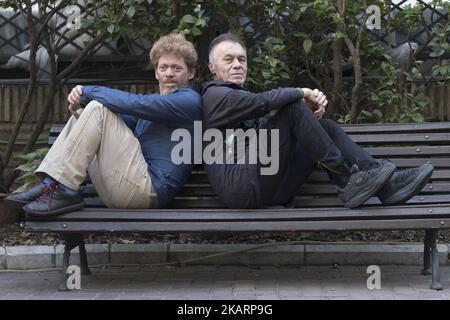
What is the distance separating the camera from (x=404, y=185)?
13.9 ft

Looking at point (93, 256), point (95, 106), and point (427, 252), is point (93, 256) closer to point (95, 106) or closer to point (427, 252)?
point (95, 106)

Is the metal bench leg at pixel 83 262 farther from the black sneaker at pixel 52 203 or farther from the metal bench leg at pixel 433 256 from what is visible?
the metal bench leg at pixel 433 256

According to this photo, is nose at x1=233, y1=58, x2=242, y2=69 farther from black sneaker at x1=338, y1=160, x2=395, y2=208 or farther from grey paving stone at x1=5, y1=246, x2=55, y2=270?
grey paving stone at x1=5, y1=246, x2=55, y2=270

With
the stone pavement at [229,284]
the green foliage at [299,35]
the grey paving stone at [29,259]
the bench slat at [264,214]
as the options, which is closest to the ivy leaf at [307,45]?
the green foliage at [299,35]

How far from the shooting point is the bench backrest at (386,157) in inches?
184

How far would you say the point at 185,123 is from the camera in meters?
4.45

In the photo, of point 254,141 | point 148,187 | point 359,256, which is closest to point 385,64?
point 359,256

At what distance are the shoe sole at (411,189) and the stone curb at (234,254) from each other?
40.6 inches

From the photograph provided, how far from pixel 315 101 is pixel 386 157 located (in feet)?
2.58

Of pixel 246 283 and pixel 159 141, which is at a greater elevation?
pixel 159 141

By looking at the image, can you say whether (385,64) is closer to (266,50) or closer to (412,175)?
(266,50)

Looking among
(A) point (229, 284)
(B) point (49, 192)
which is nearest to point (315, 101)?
(A) point (229, 284)

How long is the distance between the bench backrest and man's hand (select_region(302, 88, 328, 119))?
0.54 metres

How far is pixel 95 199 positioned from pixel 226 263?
3.82ft
